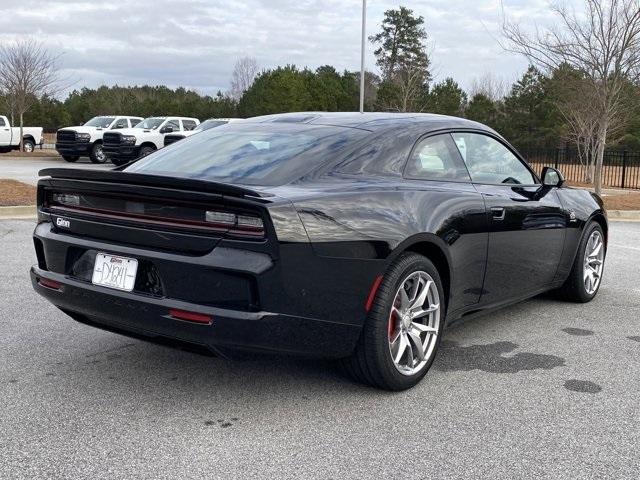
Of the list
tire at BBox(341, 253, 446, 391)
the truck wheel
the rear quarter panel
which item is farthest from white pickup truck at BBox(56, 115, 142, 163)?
tire at BBox(341, 253, 446, 391)

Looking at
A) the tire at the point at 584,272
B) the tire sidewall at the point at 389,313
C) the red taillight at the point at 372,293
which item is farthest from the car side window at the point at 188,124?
the red taillight at the point at 372,293

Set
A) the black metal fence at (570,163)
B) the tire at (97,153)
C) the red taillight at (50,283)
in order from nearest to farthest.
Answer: the red taillight at (50,283)
the tire at (97,153)
the black metal fence at (570,163)

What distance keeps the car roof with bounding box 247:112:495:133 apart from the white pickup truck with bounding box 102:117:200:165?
2063 centimetres

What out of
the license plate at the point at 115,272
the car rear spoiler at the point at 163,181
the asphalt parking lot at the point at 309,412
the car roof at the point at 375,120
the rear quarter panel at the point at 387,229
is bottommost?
the asphalt parking lot at the point at 309,412

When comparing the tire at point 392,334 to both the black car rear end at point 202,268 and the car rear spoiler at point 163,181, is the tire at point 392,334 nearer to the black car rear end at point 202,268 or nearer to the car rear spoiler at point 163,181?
the black car rear end at point 202,268

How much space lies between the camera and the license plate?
3430mm

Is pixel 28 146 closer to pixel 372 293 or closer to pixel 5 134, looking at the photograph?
pixel 5 134

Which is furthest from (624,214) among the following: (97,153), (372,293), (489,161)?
(97,153)

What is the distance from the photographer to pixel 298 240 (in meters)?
3.25

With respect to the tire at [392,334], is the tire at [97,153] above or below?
above

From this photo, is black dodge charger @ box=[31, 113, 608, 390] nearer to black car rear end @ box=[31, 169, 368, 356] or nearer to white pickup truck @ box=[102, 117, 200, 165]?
black car rear end @ box=[31, 169, 368, 356]

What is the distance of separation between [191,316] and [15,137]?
104ft

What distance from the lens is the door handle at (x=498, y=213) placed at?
451 cm

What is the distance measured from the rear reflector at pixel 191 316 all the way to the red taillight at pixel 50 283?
2.70 ft
